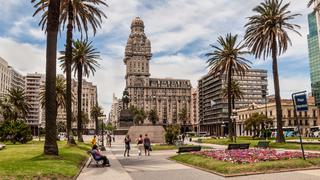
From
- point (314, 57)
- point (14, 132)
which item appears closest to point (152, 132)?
point (14, 132)

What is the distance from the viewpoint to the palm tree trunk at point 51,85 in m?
21.3

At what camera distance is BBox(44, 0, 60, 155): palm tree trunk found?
2128cm

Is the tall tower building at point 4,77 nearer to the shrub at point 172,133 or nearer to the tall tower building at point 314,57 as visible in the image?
the tall tower building at point 314,57

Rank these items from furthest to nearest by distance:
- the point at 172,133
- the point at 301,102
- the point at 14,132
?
the point at 14,132 < the point at 172,133 < the point at 301,102

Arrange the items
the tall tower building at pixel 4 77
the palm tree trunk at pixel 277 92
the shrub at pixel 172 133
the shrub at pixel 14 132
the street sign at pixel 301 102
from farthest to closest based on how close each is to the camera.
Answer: the tall tower building at pixel 4 77, the shrub at pixel 14 132, the shrub at pixel 172 133, the palm tree trunk at pixel 277 92, the street sign at pixel 301 102

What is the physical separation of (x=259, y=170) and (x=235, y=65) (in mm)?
Answer: 39972

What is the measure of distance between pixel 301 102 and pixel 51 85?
15.1 meters

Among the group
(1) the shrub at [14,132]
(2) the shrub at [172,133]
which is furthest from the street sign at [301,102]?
→ (1) the shrub at [14,132]

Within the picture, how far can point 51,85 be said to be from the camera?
21594 mm

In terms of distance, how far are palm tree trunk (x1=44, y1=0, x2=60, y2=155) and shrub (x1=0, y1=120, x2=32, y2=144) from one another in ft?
127

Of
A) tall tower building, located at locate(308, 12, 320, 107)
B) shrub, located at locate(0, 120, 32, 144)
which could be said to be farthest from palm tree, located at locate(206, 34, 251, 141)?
tall tower building, located at locate(308, 12, 320, 107)

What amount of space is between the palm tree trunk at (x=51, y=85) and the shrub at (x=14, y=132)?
38806 millimetres

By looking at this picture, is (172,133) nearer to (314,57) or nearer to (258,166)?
(258,166)

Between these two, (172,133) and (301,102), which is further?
(172,133)
